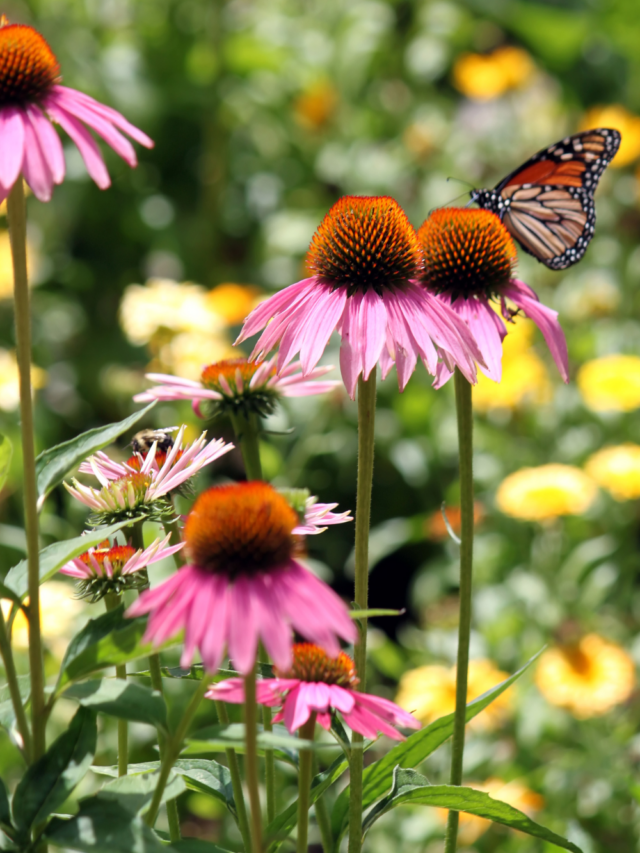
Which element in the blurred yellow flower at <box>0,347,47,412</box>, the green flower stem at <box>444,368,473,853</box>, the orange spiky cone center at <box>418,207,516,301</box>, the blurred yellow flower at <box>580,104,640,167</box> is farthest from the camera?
the blurred yellow flower at <box>580,104,640,167</box>

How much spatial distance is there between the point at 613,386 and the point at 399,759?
156 centimetres

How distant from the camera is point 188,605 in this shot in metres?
0.44

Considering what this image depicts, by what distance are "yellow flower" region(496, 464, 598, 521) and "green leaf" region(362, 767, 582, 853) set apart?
1.20 metres

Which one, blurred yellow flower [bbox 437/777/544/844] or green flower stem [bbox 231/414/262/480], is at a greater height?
green flower stem [bbox 231/414/262/480]

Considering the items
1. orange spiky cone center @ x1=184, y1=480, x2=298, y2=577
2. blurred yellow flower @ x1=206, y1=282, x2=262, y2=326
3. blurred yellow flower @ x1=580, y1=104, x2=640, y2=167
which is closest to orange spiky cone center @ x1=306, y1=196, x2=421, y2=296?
orange spiky cone center @ x1=184, y1=480, x2=298, y2=577

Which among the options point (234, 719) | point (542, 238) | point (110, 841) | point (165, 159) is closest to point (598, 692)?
point (234, 719)

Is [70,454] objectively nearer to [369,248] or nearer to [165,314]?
[369,248]

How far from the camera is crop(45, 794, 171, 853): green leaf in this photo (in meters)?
0.46

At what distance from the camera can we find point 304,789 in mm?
566

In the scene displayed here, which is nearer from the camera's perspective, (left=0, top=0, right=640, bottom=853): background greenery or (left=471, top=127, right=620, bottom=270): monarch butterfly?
(left=471, top=127, right=620, bottom=270): monarch butterfly

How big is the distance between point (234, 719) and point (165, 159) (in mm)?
2395

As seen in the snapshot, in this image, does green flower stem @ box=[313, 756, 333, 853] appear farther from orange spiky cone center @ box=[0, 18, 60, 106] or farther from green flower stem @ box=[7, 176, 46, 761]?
orange spiky cone center @ box=[0, 18, 60, 106]

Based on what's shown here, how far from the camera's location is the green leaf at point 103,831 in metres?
0.46

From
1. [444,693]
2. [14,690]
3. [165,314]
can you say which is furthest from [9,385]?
[14,690]
